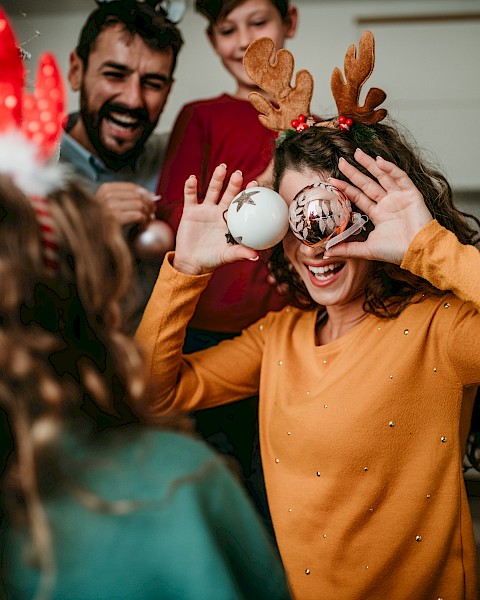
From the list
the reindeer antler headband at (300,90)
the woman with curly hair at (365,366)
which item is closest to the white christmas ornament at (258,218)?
the woman with curly hair at (365,366)

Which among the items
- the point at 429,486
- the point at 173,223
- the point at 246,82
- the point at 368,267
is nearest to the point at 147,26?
the point at 246,82

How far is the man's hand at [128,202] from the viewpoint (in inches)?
44.2

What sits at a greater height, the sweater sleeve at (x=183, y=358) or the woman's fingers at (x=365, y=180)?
the woman's fingers at (x=365, y=180)

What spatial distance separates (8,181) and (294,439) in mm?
558

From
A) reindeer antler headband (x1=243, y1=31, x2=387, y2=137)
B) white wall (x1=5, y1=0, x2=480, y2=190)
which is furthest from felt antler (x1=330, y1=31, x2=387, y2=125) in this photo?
white wall (x1=5, y1=0, x2=480, y2=190)

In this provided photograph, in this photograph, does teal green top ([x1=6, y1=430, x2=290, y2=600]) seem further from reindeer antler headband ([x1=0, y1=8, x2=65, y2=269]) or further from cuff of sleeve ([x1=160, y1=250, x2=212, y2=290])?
cuff of sleeve ([x1=160, y1=250, x2=212, y2=290])

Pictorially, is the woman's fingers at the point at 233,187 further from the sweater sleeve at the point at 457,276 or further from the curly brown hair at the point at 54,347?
the curly brown hair at the point at 54,347

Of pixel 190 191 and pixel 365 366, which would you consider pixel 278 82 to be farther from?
pixel 365 366

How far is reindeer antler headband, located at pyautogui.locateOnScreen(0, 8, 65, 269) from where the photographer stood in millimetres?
528

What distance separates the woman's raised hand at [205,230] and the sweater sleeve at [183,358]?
0.02 metres

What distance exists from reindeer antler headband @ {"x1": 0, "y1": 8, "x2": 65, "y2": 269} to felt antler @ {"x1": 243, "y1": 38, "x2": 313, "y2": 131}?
0.29 meters

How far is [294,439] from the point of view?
3.01ft

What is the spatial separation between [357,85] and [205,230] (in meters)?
0.30

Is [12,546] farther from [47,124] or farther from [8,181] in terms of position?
[47,124]
